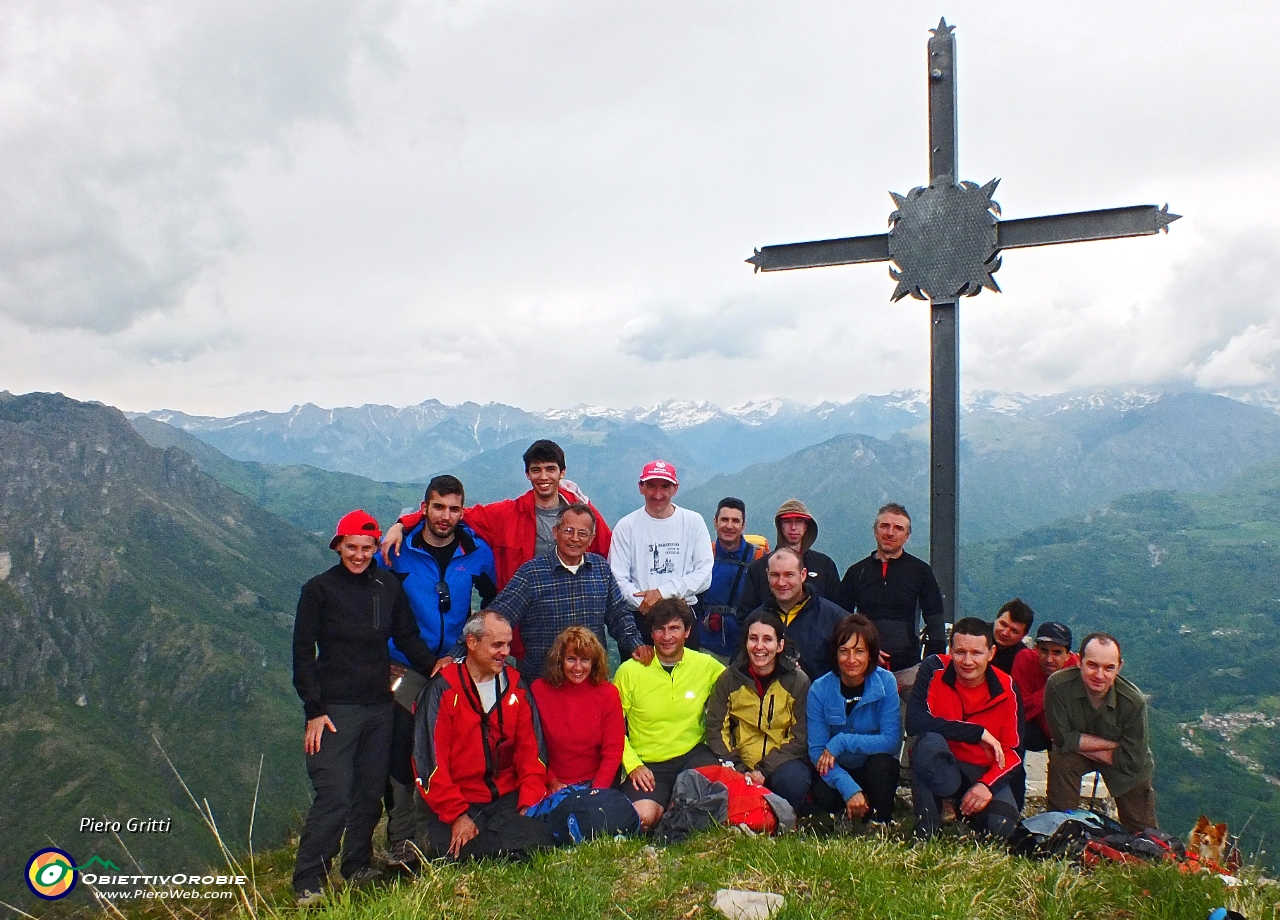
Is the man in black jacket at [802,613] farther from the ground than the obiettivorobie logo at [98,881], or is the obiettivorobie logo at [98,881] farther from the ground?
the man in black jacket at [802,613]

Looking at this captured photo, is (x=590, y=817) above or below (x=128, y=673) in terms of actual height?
above

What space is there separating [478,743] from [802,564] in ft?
10.5

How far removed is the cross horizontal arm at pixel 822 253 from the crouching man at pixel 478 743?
4.74 meters

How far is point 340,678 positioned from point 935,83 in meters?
7.65

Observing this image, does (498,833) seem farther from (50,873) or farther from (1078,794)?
(1078,794)

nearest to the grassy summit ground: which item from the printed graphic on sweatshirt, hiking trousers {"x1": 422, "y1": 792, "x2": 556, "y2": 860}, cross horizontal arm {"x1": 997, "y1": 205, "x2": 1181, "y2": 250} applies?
hiking trousers {"x1": 422, "y1": 792, "x2": 556, "y2": 860}

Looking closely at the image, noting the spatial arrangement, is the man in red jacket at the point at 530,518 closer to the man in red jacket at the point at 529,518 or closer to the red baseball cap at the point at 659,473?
the man in red jacket at the point at 529,518

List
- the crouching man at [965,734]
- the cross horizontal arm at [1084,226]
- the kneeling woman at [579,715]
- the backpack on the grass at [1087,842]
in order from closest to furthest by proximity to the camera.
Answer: the backpack on the grass at [1087,842]
the crouching man at [965,734]
the kneeling woman at [579,715]
the cross horizontal arm at [1084,226]

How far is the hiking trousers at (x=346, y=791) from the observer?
570 centimetres

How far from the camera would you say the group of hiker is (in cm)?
570

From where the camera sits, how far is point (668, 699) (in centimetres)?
632

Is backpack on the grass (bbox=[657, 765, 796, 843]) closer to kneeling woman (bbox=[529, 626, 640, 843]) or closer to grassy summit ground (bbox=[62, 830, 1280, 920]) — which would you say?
grassy summit ground (bbox=[62, 830, 1280, 920])

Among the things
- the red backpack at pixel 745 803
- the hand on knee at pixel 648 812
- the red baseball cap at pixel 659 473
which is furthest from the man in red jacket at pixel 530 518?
the red backpack at pixel 745 803

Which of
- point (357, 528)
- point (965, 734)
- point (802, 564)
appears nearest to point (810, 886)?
point (965, 734)
